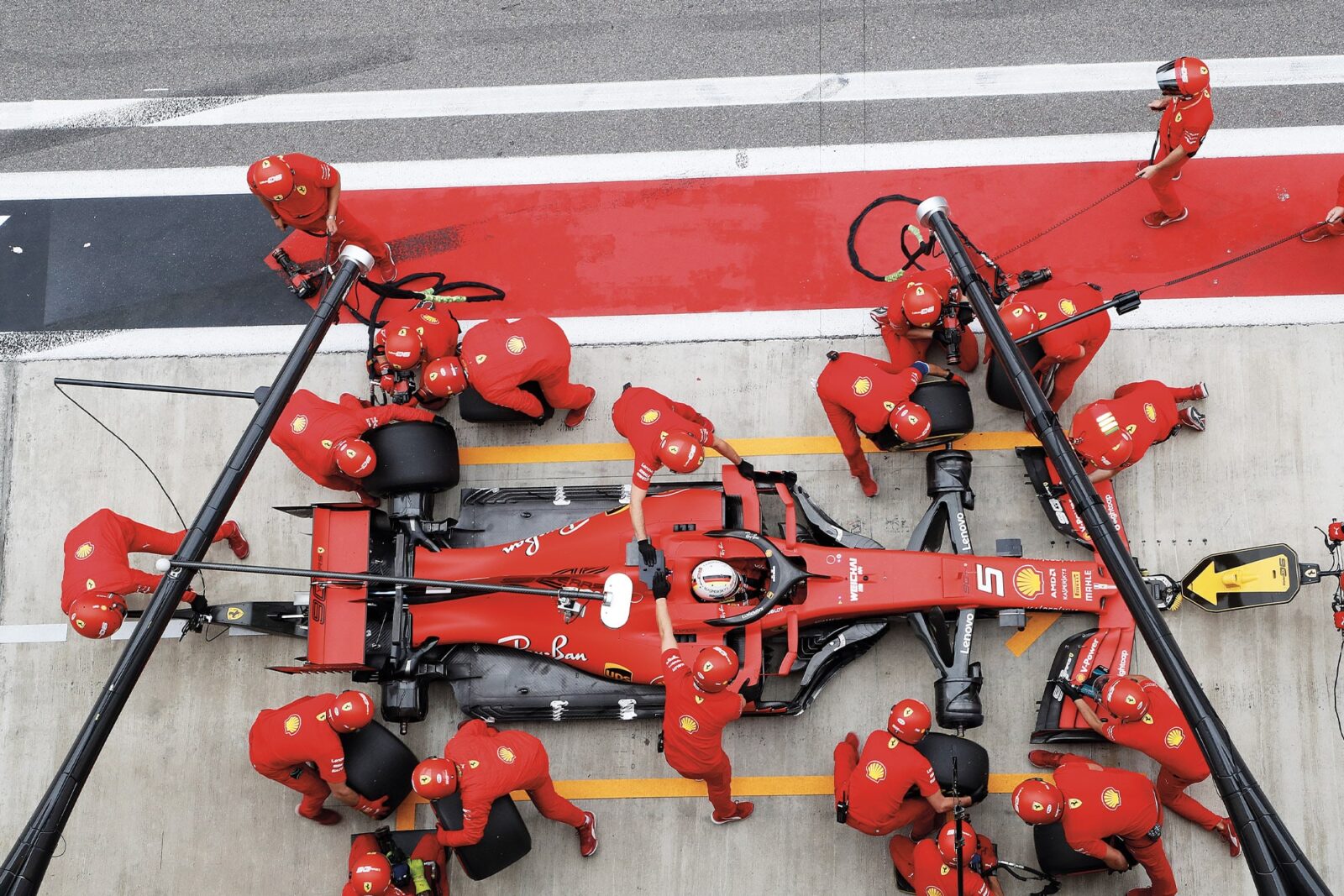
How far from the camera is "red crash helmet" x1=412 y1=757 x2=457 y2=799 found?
6.35 m

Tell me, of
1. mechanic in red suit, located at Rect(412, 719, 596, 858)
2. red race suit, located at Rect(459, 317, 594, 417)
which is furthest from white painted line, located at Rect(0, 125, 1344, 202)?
mechanic in red suit, located at Rect(412, 719, 596, 858)

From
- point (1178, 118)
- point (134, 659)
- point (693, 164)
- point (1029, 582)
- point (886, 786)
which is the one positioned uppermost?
point (693, 164)

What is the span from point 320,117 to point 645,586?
5.22m

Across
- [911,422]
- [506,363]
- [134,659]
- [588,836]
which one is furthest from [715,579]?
[134,659]

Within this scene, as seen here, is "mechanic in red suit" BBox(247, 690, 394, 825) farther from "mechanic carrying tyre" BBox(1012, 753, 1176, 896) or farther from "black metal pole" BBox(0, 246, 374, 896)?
"mechanic carrying tyre" BBox(1012, 753, 1176, 896)

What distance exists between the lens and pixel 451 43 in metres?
9.00

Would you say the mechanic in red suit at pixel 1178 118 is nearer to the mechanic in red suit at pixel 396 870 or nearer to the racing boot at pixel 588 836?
the racing boot at pixel 588 836

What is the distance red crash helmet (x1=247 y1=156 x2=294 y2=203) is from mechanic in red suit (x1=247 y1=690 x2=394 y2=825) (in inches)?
140

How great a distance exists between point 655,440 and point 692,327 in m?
1.75

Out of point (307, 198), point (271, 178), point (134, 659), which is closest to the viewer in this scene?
point (134, 659)

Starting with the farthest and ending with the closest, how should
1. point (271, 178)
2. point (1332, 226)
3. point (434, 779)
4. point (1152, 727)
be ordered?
point (1332, 226), point (271, 178), point (1152, 727), point (434, 779)

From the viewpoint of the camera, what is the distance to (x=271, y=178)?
7.30m

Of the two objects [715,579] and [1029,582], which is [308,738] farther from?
[1029,582]

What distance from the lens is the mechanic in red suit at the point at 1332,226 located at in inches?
305
